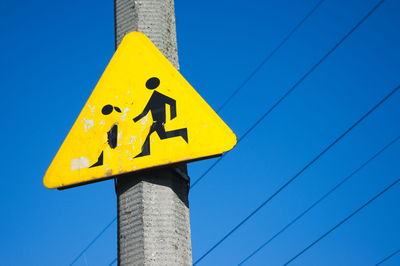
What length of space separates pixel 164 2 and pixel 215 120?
41.6 inches

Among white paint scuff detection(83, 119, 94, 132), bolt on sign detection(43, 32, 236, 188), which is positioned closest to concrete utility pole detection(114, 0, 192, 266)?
bolt on sign detection(43, 32, 236, 188)

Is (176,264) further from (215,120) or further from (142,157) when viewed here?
(215,120)

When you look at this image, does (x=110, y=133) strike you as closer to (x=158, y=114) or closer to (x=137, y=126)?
(x=137, y=126)

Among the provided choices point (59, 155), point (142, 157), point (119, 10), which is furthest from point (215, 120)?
point (119, 10)

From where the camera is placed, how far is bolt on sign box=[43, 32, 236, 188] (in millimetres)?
2607

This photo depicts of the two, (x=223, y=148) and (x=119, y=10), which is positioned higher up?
(x=119, y=10)

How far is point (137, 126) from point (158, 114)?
13 centimetres

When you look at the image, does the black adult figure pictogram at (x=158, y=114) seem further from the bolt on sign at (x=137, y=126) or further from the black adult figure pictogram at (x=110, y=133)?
the black adult figure pictogram at (x=110, y=133)

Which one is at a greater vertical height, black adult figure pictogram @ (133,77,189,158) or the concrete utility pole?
black adult figure pictogram @ (133,77,189,158)

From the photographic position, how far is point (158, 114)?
8.93 feet

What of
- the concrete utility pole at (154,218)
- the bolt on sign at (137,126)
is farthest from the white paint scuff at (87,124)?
the concrete utility pole at (154,218)

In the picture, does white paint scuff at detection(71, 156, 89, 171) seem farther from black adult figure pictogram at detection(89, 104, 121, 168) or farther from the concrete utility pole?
the concrete utility pole

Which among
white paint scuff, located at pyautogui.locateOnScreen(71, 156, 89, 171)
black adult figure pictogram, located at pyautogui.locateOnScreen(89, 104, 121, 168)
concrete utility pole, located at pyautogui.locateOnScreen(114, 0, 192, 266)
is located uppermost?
black adult figure pictogram, located at pyautogui.locateOnScreen(89, 104, 121, 168)

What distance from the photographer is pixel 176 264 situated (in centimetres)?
247
